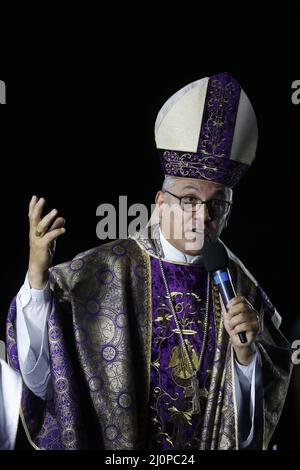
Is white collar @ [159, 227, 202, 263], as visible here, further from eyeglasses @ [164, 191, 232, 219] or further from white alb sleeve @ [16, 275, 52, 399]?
white alb sleeve @ [16, 275, 52, 399]

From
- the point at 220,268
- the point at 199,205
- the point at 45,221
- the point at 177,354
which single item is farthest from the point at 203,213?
the point at 45,221

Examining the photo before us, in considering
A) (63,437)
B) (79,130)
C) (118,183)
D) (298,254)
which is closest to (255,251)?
(298,254)

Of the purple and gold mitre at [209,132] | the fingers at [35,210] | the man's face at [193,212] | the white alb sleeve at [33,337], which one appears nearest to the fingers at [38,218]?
the fingers at [35,210]

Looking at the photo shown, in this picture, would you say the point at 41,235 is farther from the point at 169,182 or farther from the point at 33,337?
the point at 169,182

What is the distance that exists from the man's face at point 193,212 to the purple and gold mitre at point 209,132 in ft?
0.19

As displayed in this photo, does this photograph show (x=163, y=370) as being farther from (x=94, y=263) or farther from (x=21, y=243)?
(x=21, y=243)

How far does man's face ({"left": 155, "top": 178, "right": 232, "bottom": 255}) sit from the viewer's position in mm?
4609

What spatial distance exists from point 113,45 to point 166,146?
3.75 ft

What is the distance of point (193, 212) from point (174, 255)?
0.31 m

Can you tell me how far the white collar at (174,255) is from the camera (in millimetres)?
4777

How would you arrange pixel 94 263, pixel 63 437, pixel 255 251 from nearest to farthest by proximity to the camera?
pixel 63 437
pixel 94 263
pixel 255 251

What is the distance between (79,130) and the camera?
18.0 ft

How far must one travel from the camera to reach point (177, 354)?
15.2 ft

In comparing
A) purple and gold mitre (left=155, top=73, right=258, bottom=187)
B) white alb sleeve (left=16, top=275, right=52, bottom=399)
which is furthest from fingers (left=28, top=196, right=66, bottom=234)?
purple and gold mitre (left=155, top=73, right=258, bottom=187)
